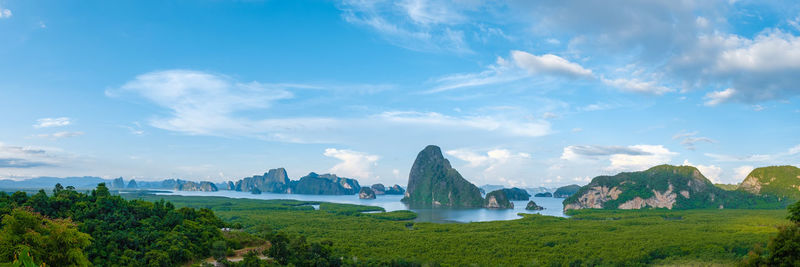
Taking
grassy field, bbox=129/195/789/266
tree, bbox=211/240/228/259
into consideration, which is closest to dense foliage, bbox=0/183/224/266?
tree, bbox=211/240/228/259

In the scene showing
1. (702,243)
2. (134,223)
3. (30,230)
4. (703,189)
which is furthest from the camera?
(703,189)

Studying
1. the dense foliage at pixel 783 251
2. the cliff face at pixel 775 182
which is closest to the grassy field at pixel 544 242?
the dense foliage at pixel 783 251

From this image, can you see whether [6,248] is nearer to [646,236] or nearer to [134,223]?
[134,223]

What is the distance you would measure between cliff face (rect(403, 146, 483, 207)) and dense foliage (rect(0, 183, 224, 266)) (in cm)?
12226

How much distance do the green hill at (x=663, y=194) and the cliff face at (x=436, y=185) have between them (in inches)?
1363

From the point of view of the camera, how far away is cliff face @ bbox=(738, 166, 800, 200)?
134m

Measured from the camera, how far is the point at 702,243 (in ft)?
182

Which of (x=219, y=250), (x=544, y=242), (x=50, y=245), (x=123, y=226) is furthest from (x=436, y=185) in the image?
(x=50, y=245)

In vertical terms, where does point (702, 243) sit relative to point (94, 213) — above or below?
below

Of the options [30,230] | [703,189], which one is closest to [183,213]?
[30,230]

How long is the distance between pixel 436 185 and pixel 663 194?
7646 cm

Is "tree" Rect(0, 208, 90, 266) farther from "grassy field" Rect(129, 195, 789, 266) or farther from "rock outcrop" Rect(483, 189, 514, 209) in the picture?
"rock outcrop" Rect(483, 189, 514, 209)

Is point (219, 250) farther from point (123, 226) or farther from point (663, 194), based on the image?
point (663, 194)

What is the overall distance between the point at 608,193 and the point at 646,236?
83.8 metres
